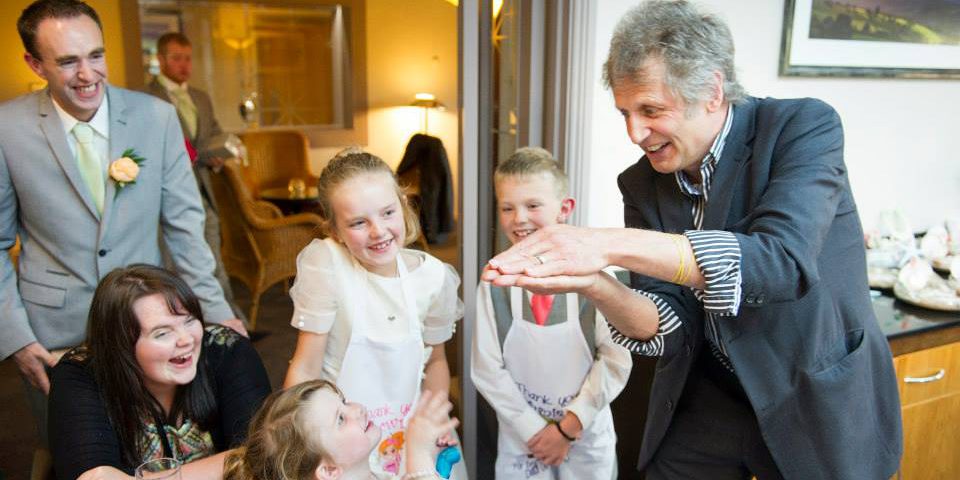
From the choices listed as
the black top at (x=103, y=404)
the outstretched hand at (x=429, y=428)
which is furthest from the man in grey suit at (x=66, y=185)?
the outstretched hand at (x=429, y=428)

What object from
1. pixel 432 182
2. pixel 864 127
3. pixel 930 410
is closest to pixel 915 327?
pixel 930 410

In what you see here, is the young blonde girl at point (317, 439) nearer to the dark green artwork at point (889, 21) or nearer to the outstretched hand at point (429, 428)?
the outstretched hand at point (429, 428)

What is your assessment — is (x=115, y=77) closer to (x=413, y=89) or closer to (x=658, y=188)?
(x=413, y=89)

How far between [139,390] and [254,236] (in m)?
2.64

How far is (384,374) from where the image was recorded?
1.82m

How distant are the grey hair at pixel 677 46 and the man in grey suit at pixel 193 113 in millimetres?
3137

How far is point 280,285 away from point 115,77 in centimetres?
186

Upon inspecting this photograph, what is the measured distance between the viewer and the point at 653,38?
1182 mm

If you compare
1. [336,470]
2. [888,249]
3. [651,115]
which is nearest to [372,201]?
[336,470]

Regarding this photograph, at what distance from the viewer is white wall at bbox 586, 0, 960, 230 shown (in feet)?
7.29

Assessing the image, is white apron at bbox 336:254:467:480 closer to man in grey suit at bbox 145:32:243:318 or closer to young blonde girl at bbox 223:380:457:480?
young blonde girl at bbox 223:380:457:480

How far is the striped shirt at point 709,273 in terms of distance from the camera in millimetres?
1031

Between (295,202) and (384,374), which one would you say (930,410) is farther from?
(295,202)

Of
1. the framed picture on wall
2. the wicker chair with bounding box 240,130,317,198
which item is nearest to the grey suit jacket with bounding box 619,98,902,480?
the framed picture on wall
